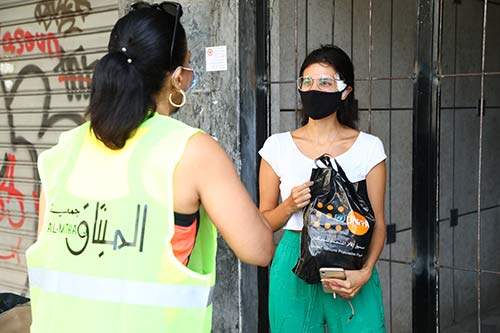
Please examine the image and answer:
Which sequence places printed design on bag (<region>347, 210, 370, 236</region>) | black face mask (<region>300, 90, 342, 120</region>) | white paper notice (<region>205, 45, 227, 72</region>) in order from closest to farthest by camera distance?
printed design on bag (<region>347, 210, 370, 236</region>)
black face mask (<region>300, 90, 342, 120</region>)
white paper notice (<region>205, 45, 227, 72</region>)

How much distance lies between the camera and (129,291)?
1689mm

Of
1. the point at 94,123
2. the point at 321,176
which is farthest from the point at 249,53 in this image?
the point at 94,123

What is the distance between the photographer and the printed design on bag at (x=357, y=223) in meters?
2.69

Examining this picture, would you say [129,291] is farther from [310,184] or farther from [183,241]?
[310,184]

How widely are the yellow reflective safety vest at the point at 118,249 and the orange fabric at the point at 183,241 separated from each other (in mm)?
58

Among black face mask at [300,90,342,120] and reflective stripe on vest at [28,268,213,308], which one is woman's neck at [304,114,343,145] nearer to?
black face mask at [300,90,342,120]

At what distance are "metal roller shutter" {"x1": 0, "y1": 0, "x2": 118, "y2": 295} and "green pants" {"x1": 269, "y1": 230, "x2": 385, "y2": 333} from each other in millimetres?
3085

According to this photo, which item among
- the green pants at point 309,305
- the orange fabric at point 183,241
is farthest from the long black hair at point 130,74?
the green pants at point 309,305

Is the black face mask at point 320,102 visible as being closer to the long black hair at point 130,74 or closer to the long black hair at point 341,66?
the long black hair at point 341,66

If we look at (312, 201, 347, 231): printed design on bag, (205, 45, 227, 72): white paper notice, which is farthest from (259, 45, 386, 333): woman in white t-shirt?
(205, 45, 227, 72): white paper notice

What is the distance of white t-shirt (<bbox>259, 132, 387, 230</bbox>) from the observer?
2.89 m

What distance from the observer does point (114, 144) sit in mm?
1776

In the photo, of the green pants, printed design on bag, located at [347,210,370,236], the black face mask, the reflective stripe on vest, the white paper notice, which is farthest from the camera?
the white paper notice

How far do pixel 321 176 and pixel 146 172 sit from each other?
→ 3.89 feet
